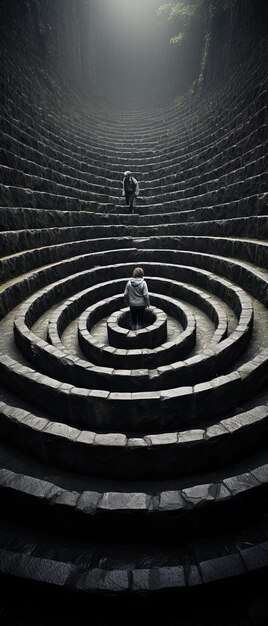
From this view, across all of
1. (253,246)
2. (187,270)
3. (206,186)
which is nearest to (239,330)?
(253,246)

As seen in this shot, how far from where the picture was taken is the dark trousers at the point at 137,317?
22.2ft

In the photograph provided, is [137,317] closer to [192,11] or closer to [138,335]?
[138,335]

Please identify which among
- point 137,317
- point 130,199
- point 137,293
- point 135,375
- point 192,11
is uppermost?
point 192,11

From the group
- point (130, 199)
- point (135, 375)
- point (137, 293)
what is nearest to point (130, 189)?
point (130, 199)

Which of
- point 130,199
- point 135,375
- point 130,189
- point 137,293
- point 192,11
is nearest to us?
point 135,375

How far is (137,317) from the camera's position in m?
6.93

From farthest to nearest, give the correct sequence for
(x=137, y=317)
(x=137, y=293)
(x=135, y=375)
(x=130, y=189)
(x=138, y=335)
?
(x=130, y=189)
(x=137, y=317)
(x=137, y=293)
(x=138, y=335)
(x=135, y=375)

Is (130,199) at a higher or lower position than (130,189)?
lower

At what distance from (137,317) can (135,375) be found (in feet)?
7.93

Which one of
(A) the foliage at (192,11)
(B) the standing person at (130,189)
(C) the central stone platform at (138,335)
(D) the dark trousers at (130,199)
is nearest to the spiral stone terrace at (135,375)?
(C) the central stone platform at (138,335)

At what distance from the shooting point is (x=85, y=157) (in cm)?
1455

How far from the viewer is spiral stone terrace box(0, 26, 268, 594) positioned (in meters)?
3.29

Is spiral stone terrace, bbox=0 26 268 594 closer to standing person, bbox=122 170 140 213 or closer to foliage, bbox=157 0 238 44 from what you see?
standing person, bbox=122 170 140 213

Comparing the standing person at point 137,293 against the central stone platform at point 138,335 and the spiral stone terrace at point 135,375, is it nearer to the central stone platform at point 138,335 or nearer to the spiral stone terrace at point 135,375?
the central stone platform at point 138,335
